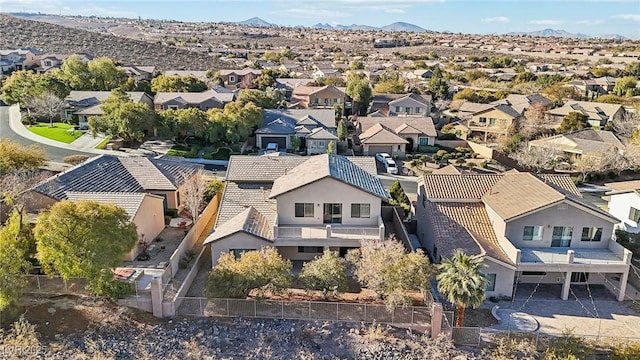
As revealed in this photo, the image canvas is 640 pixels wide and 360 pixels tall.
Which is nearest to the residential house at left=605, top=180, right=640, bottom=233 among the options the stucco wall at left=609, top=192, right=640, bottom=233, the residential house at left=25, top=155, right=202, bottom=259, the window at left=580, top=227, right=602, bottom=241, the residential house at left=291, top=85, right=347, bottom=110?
the stucco wall at left=609, top=192, right=640, bottom=233

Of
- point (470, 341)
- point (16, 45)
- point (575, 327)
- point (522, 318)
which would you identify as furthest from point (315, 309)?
point (16, 45)

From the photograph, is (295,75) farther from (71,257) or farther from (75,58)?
(71,257)

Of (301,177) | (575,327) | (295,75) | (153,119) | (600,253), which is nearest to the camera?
(575,327)

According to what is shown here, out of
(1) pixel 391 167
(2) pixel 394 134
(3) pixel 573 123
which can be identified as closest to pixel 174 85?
(2) pixel 394 134

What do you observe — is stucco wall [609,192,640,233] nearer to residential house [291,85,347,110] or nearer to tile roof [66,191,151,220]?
tile roof [66,191,151,220]

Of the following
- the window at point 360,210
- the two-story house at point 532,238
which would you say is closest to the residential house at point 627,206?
the two-story house at point 532,238

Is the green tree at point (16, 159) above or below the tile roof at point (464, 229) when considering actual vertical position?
above

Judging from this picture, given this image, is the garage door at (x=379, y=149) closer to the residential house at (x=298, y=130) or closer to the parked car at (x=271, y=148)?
the residential house at (x=298, y=130)
